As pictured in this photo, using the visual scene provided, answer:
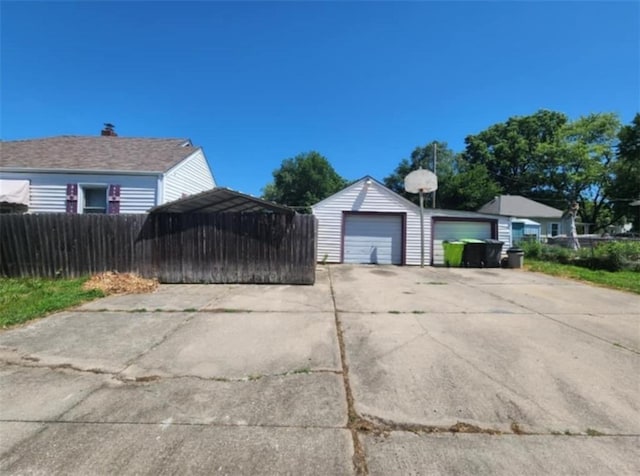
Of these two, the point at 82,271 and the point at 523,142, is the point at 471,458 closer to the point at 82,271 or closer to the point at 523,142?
the point at 82,271

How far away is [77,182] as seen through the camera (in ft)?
36.1

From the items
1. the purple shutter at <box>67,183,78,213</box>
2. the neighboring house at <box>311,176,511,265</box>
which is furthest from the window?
the neighboring house at <box>311,176,511,265</box>

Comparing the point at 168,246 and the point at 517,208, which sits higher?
the point at 517,208

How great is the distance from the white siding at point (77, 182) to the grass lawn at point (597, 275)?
13.8 meters

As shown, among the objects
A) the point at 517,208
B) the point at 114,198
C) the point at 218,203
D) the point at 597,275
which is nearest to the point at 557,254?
the point at 597,275

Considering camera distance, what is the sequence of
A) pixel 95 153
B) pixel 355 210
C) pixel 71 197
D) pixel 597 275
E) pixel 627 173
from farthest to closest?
pixel 627 173 → pixel 355 210 → pixel 95 153 → pixel 71 197 → pixel 597 275

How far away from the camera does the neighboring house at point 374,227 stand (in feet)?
46.1

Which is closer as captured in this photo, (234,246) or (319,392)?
(319,392)

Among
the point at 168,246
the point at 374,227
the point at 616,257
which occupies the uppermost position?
the point at 374,227

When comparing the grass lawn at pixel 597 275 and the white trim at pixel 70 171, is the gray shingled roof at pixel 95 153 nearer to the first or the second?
the white trim at pixel 70 171

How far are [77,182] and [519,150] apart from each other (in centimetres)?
4025

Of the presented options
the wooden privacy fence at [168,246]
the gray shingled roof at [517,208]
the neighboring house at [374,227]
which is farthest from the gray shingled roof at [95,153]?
the gray shingled roof at [517,208]

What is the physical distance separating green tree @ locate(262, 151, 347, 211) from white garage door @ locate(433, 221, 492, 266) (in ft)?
99.2

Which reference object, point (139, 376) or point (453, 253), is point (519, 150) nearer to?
point (453, 253)
